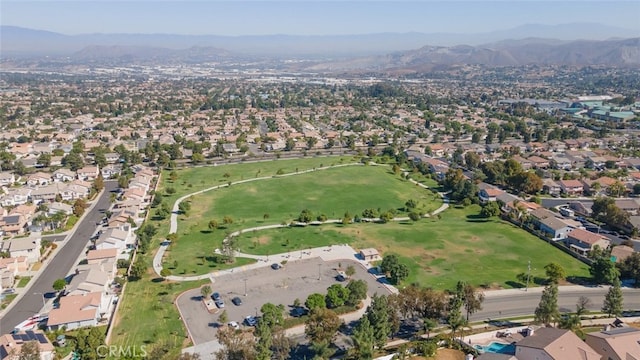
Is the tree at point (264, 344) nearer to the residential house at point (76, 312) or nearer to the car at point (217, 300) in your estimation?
the car at point (217, 300)

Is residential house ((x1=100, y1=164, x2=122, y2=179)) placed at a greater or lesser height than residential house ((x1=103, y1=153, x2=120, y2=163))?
lesser

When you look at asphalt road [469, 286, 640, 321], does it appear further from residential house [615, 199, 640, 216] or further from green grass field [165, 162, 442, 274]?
residential house [615, 199, 640, 216]

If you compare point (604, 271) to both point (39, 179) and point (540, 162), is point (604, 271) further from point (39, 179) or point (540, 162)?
point (39, 179)

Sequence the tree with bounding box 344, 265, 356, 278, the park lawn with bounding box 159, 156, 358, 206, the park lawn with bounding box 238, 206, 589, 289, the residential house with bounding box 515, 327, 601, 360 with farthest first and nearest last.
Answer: the park lawn with bounding box 159, 156, 358, 206 → the park lawn with bounding box 238, 206, 589, 289 → the tree with bounding box 344, 265, 356, 278 → the residential house with bounding box 515, 327, 601, 360

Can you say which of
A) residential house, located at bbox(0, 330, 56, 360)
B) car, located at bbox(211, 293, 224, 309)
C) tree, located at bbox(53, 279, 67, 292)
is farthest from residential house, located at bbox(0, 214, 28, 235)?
car, located at bbox(211, 293, 224, 309)

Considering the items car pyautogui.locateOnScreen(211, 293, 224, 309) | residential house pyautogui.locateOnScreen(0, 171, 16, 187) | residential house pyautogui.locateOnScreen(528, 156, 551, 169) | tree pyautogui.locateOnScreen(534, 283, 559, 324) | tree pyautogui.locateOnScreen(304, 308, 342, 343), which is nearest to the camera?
tree pyautogui.locateOnScreen(304, 308, 342, 343)

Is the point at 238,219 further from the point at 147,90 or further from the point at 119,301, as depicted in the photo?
the point at 147,90
